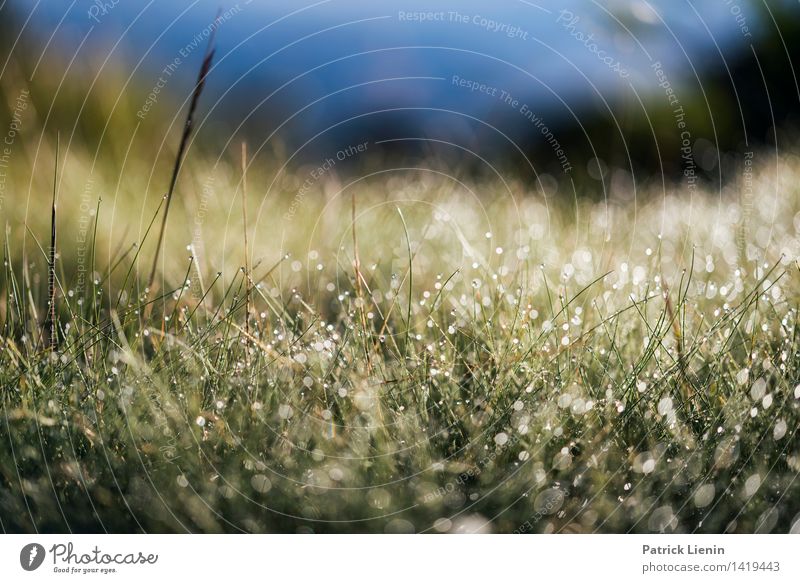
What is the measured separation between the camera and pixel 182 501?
148 cm

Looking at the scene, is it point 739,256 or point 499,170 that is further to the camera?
point 499,170

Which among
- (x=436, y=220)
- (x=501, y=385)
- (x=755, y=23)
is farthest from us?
(x=755, y=23)

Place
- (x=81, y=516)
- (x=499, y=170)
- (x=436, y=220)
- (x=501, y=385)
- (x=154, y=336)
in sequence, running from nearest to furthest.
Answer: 1. (x=81, y=516)
2. (x=501, y=385)
3. (x=154, y=336)
4. (x=436, y=220)
5. (x=499, y=170)

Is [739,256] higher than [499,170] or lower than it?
lower

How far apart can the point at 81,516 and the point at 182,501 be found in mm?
225

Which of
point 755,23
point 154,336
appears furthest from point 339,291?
point 755,23

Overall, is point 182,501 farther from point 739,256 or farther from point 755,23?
point 755,23
